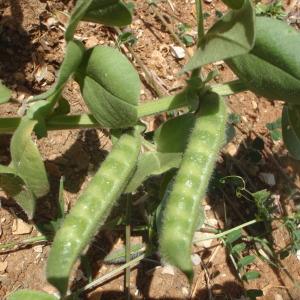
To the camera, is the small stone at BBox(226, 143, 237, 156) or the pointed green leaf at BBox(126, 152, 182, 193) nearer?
the pointed green leaf at BBox(126, 152, 182, 193)

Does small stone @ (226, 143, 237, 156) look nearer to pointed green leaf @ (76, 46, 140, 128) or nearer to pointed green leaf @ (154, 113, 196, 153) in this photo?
pointed green leaf @ (154, 113, 196, 153)

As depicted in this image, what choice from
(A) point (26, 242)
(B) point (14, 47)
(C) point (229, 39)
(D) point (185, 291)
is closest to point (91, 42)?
(B) point (14, 47)

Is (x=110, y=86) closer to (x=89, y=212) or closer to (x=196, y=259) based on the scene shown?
(x=89, y=212)

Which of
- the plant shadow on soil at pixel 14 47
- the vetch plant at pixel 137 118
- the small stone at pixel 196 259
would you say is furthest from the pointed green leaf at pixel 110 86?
the small stone at pixel 196 259

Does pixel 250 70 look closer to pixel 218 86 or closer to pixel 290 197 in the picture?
pixel 218 86

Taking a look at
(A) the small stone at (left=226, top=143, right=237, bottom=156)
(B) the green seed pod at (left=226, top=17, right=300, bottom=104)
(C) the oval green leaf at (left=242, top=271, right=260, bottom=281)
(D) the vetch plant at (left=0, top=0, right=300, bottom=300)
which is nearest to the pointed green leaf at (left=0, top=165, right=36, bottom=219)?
(D) the vetch plant at (left=0, top=0, right=300, bottom=300)

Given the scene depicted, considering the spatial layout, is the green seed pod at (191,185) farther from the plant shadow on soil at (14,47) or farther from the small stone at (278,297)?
the small stone at (278,297)
